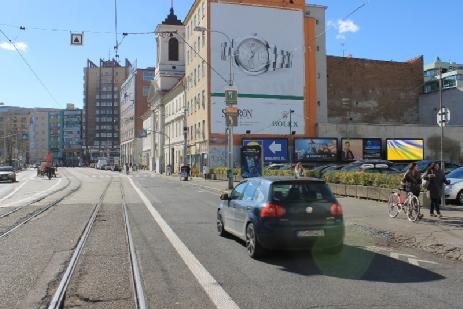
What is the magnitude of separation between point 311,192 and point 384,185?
11844 mm

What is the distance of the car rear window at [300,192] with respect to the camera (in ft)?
29.0

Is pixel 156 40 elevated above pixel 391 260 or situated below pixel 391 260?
above

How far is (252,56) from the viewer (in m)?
57.6

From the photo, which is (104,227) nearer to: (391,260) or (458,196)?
(391,260)

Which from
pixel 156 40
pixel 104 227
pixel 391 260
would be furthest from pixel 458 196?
pixel 156 40

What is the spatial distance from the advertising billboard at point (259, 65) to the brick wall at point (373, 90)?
11318 mm

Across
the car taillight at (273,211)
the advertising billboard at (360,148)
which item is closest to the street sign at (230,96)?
the car taillight at (273,211)

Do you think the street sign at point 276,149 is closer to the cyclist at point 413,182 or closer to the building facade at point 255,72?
the building facade at point 255,72

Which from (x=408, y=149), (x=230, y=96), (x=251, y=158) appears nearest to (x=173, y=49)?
(x=408, y=149)

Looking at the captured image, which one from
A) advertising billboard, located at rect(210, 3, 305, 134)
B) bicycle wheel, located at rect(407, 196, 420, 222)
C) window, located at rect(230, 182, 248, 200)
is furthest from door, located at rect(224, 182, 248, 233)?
advertising billboard, located at rect(210, 3, 305, 134)

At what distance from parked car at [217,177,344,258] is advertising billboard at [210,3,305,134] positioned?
152 ft

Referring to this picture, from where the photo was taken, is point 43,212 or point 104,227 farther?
point 43,212

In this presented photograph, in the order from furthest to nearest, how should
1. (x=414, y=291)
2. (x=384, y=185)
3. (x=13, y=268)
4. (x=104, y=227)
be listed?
1. (x=384, y=185)
2. (x=104, y=227)
3. (x=13, y=268)
4. (x=414, y=291)

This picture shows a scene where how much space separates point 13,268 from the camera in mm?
7992
